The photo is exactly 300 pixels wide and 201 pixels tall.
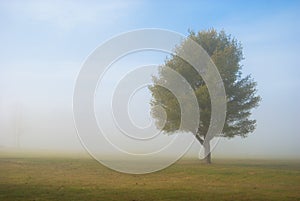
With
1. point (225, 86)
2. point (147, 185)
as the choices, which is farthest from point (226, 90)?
point (147, 185)

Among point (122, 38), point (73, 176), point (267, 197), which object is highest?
point (122, 38)

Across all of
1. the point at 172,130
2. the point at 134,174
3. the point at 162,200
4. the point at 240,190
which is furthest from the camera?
the point at 172,130

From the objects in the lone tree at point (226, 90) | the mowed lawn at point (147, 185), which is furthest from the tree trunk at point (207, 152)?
the mowed lawn at point (147, 185)

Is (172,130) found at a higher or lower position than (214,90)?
lower

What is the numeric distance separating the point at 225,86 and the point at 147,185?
897 inches

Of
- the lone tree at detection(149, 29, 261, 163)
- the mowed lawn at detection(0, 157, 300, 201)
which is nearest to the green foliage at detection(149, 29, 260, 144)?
the lone tree at detection(149, 29, 261, 163)

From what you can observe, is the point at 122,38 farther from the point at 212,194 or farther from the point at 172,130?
the point at 212,194

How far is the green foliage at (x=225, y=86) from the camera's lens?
147 feet

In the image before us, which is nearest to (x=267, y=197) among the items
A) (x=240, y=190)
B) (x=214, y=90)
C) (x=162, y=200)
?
(x=240, y=190)

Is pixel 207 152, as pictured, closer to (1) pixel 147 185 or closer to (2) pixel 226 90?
(2) pixel 226 90

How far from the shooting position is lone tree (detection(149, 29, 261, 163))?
44.8 meters

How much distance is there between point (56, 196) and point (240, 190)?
1134cm

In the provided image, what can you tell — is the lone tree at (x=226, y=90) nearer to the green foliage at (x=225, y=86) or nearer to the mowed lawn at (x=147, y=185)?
the green foliage at (x=225, y=86)

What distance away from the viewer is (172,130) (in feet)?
153
